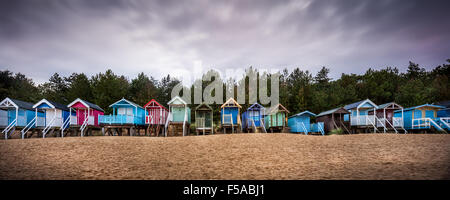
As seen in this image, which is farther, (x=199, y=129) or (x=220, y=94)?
(x=220, y=94)

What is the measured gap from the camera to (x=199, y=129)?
84.6 ft

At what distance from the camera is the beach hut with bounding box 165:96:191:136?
2538 centimetres

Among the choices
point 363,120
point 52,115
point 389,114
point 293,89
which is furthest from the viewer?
point 293,89

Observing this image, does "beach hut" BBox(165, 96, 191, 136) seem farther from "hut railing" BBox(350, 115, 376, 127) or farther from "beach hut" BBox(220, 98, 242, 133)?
"hut railing" BBox(350, 115, 376, 127)

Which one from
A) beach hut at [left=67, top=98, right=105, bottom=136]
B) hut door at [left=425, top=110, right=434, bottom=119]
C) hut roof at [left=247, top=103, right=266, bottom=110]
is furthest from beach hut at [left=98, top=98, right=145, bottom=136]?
hut door at [left=425, top=110, right=434, bottom=119]

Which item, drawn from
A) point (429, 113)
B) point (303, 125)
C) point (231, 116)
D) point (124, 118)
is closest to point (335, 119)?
point (303, 125)

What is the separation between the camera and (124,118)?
24.6 metres

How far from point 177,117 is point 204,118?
13.1 ft

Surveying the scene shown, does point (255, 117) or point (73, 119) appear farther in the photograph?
point (255, 117)

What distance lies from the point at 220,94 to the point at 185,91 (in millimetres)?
7353

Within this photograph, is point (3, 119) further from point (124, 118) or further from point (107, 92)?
point (107, 92)

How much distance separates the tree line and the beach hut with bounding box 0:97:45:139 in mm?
13179
